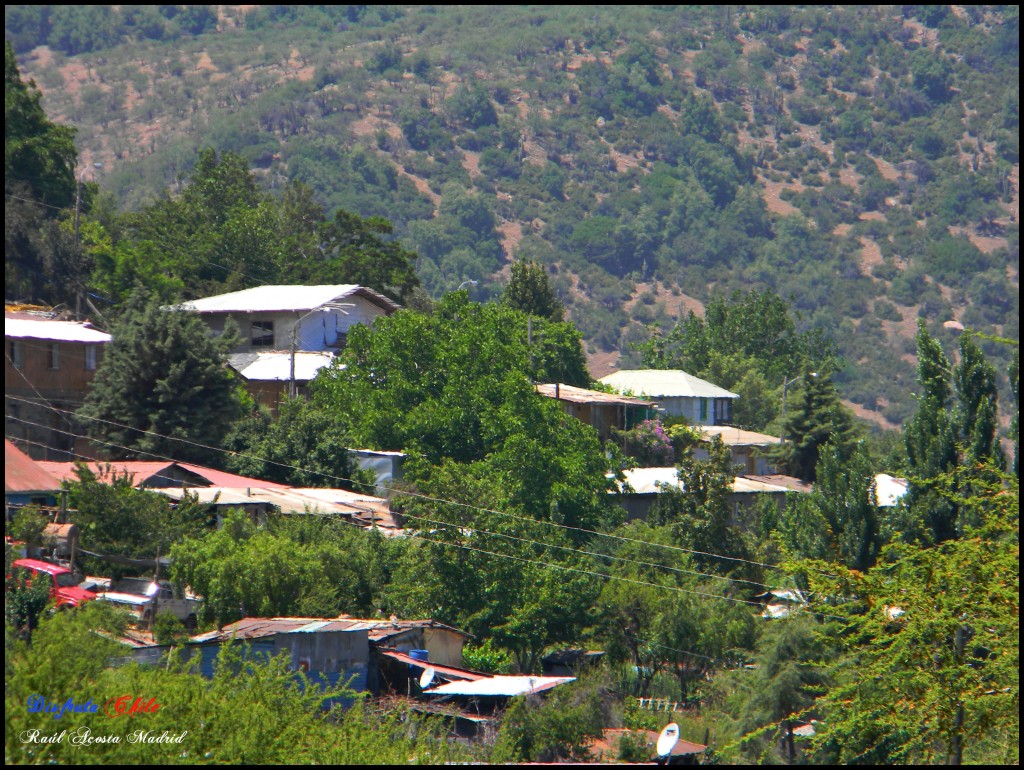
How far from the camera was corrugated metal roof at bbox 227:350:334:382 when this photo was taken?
5178cm

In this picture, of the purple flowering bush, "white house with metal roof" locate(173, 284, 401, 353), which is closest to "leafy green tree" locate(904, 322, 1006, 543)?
the purple flowering bush

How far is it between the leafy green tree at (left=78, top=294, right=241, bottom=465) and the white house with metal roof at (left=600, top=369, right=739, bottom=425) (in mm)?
30920

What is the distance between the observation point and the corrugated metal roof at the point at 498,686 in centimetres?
3083

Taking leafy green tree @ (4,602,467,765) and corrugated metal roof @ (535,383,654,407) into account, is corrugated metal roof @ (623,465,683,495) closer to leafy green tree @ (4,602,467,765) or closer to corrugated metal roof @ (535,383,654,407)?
corrugated metal roof @ (535,383,654,407)

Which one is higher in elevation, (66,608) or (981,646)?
(981,646)

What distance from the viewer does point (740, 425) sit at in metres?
86.1

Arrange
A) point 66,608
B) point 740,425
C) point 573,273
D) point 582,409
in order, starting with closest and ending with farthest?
1. point 66,608
2. point 582,409
3. point 740,425
4. point 573,273

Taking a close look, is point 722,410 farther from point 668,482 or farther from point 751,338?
point 668,482

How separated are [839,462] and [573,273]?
148m

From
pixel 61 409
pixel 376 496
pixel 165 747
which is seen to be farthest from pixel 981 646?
pixel 61 409

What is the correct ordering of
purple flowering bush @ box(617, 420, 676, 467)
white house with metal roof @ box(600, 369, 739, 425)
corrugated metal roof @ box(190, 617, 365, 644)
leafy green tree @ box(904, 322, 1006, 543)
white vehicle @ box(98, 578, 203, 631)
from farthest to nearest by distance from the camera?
white house with metal roof @ box(600, 369, 739, 425) → purple flowering bush @ box(617, 420, 676, 467) → leafy green tree @ box(904, 322, 1006, 543) → white vehicle @ box(98, 578, 203, 631) → corrugated metal roof @ box(190, 617, 365, 644)

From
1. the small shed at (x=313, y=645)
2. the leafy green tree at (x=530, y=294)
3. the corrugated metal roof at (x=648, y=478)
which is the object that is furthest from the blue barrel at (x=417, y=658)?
the leafy green tree at (x=530, y=294)

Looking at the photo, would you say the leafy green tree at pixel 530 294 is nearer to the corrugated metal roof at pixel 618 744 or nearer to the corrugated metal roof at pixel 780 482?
the corrugated metal roof at pixel 780 482

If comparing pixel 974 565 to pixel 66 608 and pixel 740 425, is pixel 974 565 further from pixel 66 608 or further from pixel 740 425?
pixel 740 425
